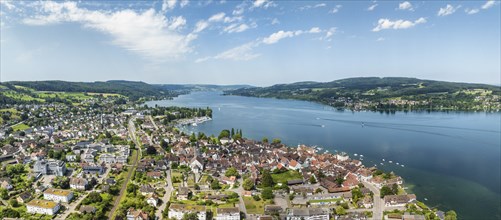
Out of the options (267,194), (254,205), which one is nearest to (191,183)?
(254,205)

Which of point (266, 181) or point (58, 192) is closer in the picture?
point (58, 192)

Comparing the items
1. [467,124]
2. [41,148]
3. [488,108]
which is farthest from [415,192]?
[488,108]

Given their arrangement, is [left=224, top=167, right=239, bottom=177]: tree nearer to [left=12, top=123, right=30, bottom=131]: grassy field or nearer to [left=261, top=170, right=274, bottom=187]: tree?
[left=261, top=170, right=274, bottom=187]: tree

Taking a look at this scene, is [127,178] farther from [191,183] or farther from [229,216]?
[229,216]

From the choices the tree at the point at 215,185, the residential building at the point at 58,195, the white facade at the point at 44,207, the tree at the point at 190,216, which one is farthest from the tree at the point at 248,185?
the white facade at the point at 44,207

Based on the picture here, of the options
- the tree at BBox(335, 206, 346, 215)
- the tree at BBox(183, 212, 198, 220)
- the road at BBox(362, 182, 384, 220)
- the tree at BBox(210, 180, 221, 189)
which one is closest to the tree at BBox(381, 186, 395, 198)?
the road at BBox(362, 182, 384, 220)
